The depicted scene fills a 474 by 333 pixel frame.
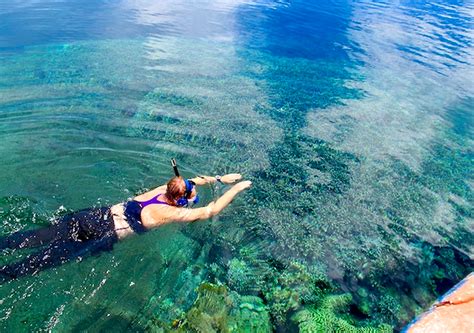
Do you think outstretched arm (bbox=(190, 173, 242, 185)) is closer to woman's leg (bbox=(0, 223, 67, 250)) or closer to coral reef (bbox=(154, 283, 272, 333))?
coral reef (bbox=(154, 283, 272, 333))

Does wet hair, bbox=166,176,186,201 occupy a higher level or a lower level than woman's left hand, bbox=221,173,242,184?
higher

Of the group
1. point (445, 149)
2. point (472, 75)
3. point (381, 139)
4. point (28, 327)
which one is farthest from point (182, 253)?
point (472, 75)

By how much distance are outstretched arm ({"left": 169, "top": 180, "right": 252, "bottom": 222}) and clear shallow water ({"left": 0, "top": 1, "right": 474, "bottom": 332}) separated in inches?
8.8

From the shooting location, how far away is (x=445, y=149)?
31.8 ft

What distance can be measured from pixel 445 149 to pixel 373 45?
11885 millimetres

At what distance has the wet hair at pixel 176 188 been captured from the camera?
17.2 feet

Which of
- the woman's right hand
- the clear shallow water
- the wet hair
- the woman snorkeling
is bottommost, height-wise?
the clear shallow water

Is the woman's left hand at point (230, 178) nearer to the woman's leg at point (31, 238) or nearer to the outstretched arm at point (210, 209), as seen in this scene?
the outstretched arm at point (210, 209)

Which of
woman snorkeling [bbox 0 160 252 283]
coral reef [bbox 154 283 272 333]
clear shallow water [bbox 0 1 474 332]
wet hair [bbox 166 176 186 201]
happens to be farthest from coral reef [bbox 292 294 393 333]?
wet hair [bbox 166 176 186 201]

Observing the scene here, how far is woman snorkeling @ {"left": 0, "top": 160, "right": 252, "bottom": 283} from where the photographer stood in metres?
4.75

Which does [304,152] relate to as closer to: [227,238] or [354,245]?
[354,245]

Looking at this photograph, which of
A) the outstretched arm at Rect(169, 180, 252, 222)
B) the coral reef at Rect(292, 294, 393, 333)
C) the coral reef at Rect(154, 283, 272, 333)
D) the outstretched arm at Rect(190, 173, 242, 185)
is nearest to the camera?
the coral reef at Rect(154, 283, 272, 333)

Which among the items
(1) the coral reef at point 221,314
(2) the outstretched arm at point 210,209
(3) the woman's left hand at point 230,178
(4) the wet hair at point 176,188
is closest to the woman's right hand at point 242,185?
(2) the outstretched arm at point 210,209

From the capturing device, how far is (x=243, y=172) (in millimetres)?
7562
